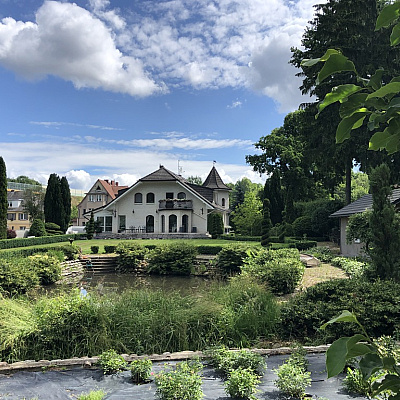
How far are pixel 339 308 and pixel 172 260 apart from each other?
15.2m

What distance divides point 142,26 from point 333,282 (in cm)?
857

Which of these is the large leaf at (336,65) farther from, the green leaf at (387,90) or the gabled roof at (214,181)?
the gabled roof at (214,181)

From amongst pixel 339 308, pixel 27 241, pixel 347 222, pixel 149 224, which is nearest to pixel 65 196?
pixel 149 224

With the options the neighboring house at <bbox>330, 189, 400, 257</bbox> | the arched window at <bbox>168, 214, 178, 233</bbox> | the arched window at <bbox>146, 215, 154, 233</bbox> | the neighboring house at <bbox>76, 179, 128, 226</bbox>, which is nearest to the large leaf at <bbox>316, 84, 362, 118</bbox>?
the neighboring house at <bbox>330, 189, 400, 257</bbox>

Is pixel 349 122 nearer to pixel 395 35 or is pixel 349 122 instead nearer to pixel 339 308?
pixel 395 35

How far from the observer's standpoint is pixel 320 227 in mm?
28266

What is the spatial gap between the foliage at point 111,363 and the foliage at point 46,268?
1293cm

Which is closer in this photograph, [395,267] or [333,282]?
[333,282]

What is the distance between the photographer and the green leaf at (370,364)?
86cm

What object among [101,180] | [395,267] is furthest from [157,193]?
[395,267]

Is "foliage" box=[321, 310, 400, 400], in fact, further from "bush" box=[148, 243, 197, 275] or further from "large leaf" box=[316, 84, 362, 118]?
"bush" box=[148, 243, 197, 275]

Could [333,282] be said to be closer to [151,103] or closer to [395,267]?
[395,267]

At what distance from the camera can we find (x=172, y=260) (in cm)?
2097

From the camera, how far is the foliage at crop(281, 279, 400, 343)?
616 centimetres
